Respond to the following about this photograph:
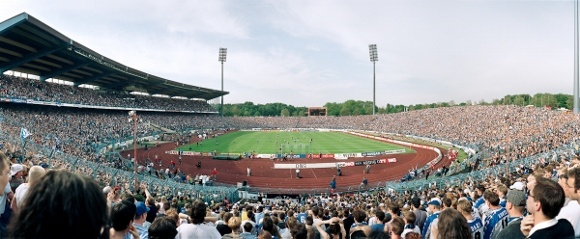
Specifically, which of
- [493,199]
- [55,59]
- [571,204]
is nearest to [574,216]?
[571,204]

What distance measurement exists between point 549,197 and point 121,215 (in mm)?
4712

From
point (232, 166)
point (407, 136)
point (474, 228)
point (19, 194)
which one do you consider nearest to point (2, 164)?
point (19, 194)

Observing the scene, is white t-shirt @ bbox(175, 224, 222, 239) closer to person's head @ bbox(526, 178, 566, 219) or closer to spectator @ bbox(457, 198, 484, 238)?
spectator @ bbox(457, 198, 484, 238)

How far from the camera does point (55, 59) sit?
39938mm

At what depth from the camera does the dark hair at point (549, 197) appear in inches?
133

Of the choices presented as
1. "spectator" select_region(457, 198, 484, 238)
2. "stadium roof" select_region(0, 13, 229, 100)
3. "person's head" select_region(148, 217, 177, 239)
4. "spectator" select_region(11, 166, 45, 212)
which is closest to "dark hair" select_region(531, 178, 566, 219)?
"spectator" select_region(457, 198, 484, 238)

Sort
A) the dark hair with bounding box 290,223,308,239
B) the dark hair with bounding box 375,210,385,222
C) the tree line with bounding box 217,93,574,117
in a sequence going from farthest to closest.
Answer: the tree line with bounding box 217,93,574,117 < the dark hair with bounding box 375,210,385,222 < the dark hair with bounding box 290,223,308,239

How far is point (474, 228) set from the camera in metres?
5.30

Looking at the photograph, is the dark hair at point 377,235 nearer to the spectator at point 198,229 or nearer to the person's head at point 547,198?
the person's head at point 547,198

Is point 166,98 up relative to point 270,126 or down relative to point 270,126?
up

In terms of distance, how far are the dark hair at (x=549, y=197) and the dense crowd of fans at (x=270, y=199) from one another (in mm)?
11

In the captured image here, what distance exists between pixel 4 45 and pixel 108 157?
16.8 meters

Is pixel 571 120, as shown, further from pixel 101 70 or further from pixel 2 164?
pixel 101 70

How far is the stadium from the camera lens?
19.3 m
